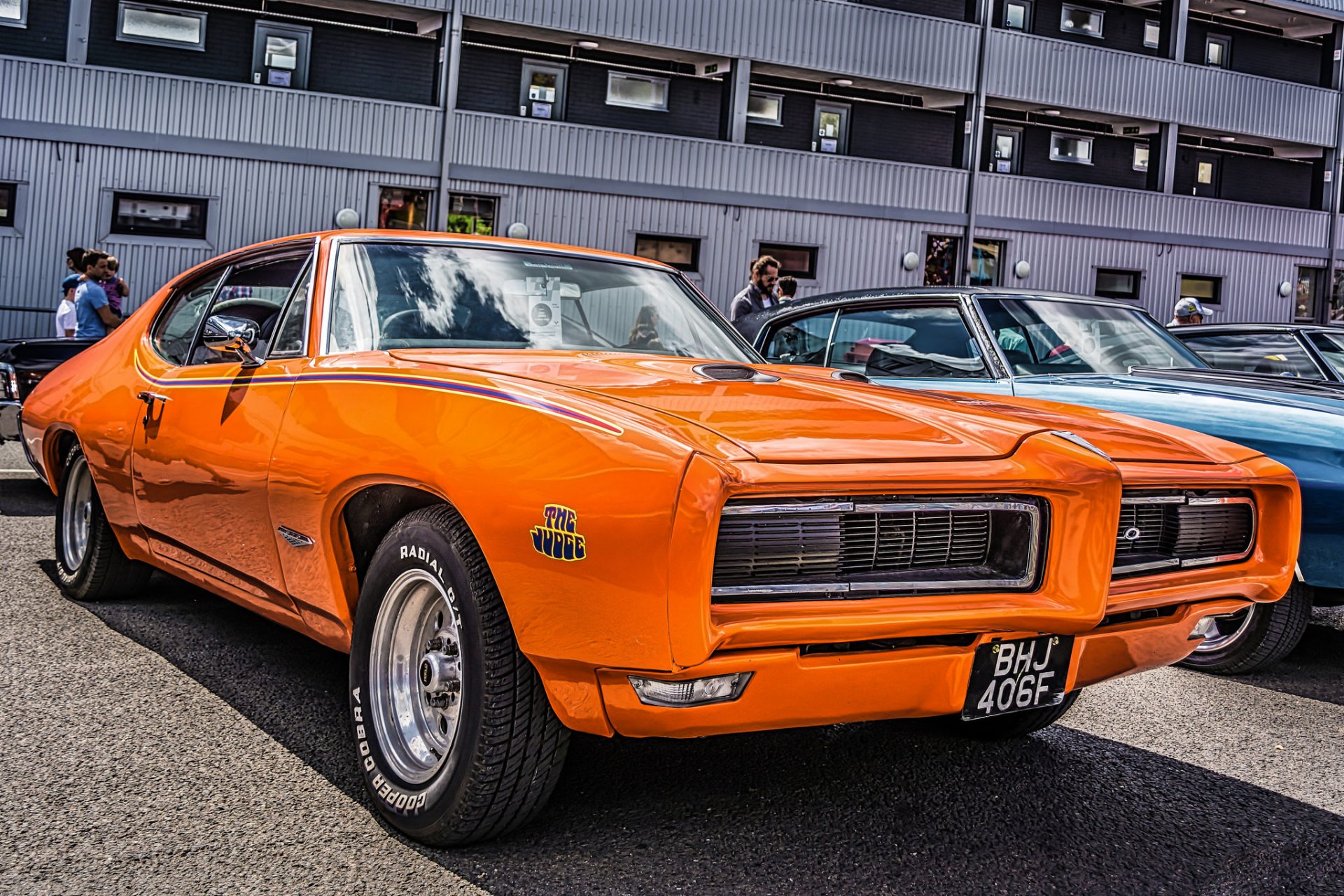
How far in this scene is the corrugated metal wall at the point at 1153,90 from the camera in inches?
861

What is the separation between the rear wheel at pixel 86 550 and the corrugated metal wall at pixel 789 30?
1453 cm

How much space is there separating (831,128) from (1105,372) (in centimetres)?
1695

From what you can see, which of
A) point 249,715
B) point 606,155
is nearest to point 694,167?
point 606,155

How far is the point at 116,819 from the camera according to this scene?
9.12 feet

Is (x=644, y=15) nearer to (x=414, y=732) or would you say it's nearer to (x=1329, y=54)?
(x=1329, y=54)

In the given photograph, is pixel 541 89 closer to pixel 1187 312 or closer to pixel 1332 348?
pixel 1187 312

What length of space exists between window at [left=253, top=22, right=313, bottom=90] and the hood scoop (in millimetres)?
16340

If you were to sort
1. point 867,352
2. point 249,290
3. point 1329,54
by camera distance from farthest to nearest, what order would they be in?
point 1329,54, point 867,352, point 249,290

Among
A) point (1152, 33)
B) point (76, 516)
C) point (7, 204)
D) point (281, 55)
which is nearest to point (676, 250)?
point (281, 55)

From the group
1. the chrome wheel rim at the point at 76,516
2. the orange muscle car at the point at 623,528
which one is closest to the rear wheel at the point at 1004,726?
the orange muscle car at the point at 623,528

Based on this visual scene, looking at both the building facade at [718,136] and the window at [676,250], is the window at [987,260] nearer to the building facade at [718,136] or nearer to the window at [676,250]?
the building facade at [718,136]

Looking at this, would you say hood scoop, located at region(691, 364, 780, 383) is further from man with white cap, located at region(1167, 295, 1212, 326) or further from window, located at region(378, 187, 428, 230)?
window, located at region(378, 187, 428, 230)

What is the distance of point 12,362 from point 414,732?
6.12 metres

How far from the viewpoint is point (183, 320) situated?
4.50 meters
